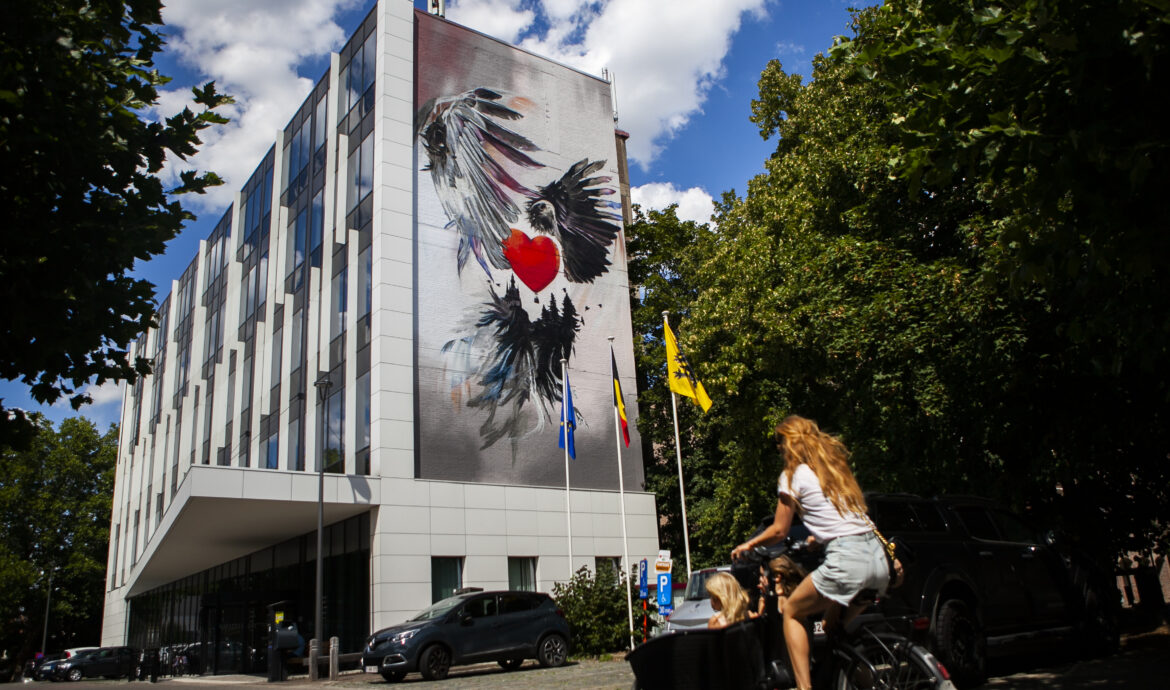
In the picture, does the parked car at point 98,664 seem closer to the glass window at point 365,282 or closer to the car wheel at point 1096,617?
the glass window at point 365,282

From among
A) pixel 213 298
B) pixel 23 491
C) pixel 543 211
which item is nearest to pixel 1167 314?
pixel 543 211

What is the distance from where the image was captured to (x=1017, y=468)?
14211 mm

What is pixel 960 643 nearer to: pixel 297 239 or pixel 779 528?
pixel 779 528

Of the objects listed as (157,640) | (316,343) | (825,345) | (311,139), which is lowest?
(157,640)

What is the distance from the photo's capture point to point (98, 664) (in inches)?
1597

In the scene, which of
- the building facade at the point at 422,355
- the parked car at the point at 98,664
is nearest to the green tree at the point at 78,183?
the building facade at the point at 422,355

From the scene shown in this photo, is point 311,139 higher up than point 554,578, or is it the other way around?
point 311,139

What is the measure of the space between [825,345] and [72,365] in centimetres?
1289

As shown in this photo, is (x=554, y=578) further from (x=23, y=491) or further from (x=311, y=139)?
(x=23, y=491)

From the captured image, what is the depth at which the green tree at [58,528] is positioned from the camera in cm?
6256

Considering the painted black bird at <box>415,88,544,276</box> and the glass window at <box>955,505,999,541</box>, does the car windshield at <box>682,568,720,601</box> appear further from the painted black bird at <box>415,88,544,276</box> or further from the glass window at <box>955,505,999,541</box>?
the painted black bird at <box>415,88,544,276</box>

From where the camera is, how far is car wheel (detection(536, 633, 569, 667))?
770 inches

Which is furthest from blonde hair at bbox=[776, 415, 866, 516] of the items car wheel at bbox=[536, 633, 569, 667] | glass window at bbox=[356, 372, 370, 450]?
glass window at bbox=[356, 372, 370, 450]

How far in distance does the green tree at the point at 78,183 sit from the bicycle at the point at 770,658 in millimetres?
5593
